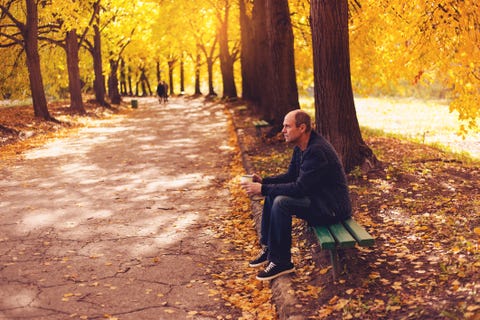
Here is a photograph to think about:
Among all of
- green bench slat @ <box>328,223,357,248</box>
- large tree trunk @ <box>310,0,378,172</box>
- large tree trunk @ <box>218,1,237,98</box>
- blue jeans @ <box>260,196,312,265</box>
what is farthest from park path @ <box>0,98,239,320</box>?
large tree trunk @ <box>218,1,237,98</box>

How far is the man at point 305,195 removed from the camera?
5.11 metres

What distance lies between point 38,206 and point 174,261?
3.33 meters

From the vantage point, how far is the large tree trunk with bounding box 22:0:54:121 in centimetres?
1916

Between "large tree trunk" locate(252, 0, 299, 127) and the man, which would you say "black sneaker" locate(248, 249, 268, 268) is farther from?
"large tree trunk" locate(252, 0, 299, 127)

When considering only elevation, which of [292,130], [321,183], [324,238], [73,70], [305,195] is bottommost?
[324,238]

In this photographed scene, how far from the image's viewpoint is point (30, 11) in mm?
19062

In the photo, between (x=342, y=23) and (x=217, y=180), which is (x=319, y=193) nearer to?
(x=342, y=23)

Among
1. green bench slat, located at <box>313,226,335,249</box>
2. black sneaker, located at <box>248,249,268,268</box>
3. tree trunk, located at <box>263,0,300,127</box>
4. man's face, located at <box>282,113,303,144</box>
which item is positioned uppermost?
tree trunk, located at <box>263,0,300,127</box>

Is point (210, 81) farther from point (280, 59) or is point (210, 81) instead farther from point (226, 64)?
point (280, 59)

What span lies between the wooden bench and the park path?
102 centimetres

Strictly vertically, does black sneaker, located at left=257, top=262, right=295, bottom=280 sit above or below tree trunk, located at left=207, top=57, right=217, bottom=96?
below

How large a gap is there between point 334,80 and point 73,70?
61.9 feet

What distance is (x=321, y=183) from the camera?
517 cm

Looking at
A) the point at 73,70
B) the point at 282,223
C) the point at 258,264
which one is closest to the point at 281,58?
the point at 258,264
